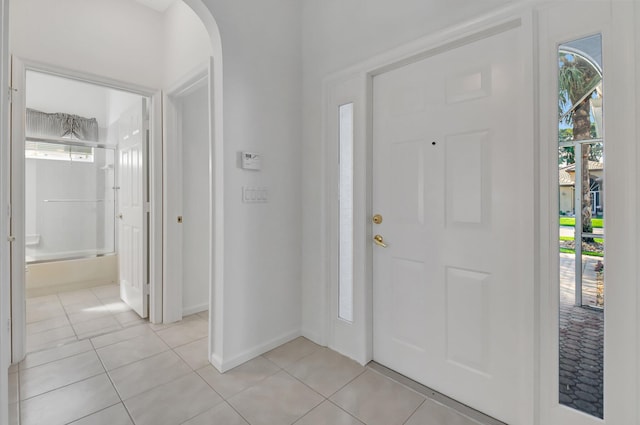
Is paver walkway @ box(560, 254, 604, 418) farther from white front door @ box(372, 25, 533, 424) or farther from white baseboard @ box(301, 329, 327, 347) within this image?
white baseboard @ box(301, 329, 327, 347)

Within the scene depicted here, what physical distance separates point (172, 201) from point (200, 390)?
166cm

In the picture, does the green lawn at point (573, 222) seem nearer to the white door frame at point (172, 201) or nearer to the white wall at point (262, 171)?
the white wall at point (262, 171)

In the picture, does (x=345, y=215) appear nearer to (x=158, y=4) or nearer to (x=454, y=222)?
(x=454, y=222)

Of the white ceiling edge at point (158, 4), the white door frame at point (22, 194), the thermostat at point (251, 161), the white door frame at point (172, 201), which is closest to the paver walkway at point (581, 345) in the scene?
the thermostat at point (251, 161)

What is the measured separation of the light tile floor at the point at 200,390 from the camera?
1.47 meters

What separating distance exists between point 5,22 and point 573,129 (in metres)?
2.42

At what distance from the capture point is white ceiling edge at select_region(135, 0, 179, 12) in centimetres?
255

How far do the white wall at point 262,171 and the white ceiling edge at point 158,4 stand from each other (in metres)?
1.12

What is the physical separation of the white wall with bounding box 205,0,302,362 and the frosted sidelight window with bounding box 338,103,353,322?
41 cm

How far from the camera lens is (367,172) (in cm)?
193

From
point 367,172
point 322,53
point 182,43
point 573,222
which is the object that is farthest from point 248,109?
point 573,222

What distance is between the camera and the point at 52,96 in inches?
151

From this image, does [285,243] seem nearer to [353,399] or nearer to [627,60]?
[353,399]

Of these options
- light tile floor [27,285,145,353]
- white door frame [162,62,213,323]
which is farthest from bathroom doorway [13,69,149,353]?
white door frame [162,62,213,323]
